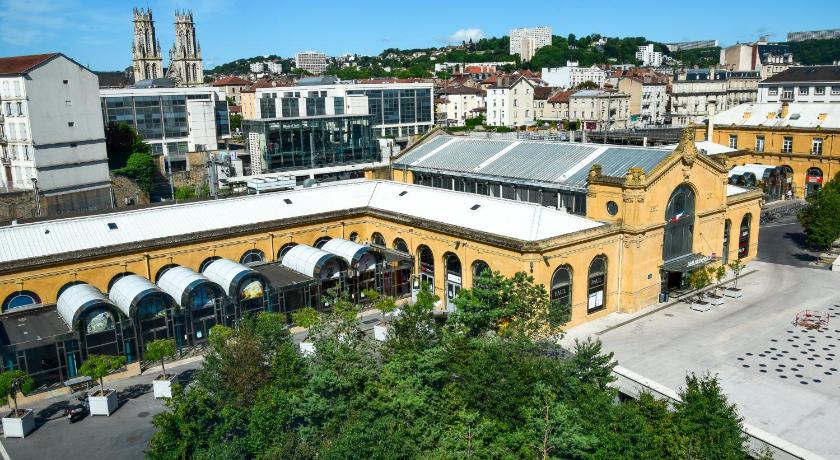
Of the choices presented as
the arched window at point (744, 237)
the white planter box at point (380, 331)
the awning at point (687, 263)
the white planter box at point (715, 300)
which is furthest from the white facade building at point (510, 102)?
the white planter box at point (380, 331)

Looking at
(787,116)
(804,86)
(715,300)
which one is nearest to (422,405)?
(715,300)

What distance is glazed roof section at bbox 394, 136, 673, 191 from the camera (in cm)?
4488

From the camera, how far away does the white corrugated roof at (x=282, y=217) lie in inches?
1549

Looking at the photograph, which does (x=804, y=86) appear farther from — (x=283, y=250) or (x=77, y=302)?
(x=77, y=302)

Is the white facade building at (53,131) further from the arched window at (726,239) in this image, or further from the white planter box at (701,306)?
the arched window at (726,239)

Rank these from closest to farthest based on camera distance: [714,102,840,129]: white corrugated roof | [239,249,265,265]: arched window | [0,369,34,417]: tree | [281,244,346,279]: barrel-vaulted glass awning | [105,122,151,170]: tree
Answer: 1. [0,369,34,417]: tree
2. [281,244,346,279]: barrel-vaulted glass awning
3. [239,249,265,265]: arched window
4. [105,122,151,170]: tree
5. [714,102,840,129]: white corrugated roof

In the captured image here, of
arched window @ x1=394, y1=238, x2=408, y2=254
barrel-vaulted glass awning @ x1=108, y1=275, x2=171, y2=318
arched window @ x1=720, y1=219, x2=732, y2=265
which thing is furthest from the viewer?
arched window @ x1=720, y1=219, x2=732, y2=265

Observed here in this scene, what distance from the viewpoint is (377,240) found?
50.4 meters

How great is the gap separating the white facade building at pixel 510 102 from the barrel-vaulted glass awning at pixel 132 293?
11433cm

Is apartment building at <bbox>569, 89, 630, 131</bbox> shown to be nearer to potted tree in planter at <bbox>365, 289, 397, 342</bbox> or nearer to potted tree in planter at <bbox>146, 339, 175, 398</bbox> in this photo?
potted tree in planter at <bbox>365, 289, 397, 342</bbox>

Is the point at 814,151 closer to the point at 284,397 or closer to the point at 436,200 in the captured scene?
the point at 436,200

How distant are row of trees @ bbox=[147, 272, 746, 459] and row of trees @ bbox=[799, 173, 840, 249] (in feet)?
118

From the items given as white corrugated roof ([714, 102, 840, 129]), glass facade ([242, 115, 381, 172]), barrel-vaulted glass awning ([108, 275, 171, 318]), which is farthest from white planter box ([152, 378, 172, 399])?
white corrugated roof ([714, 102, 840, 129])

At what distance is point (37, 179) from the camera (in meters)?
63.1
